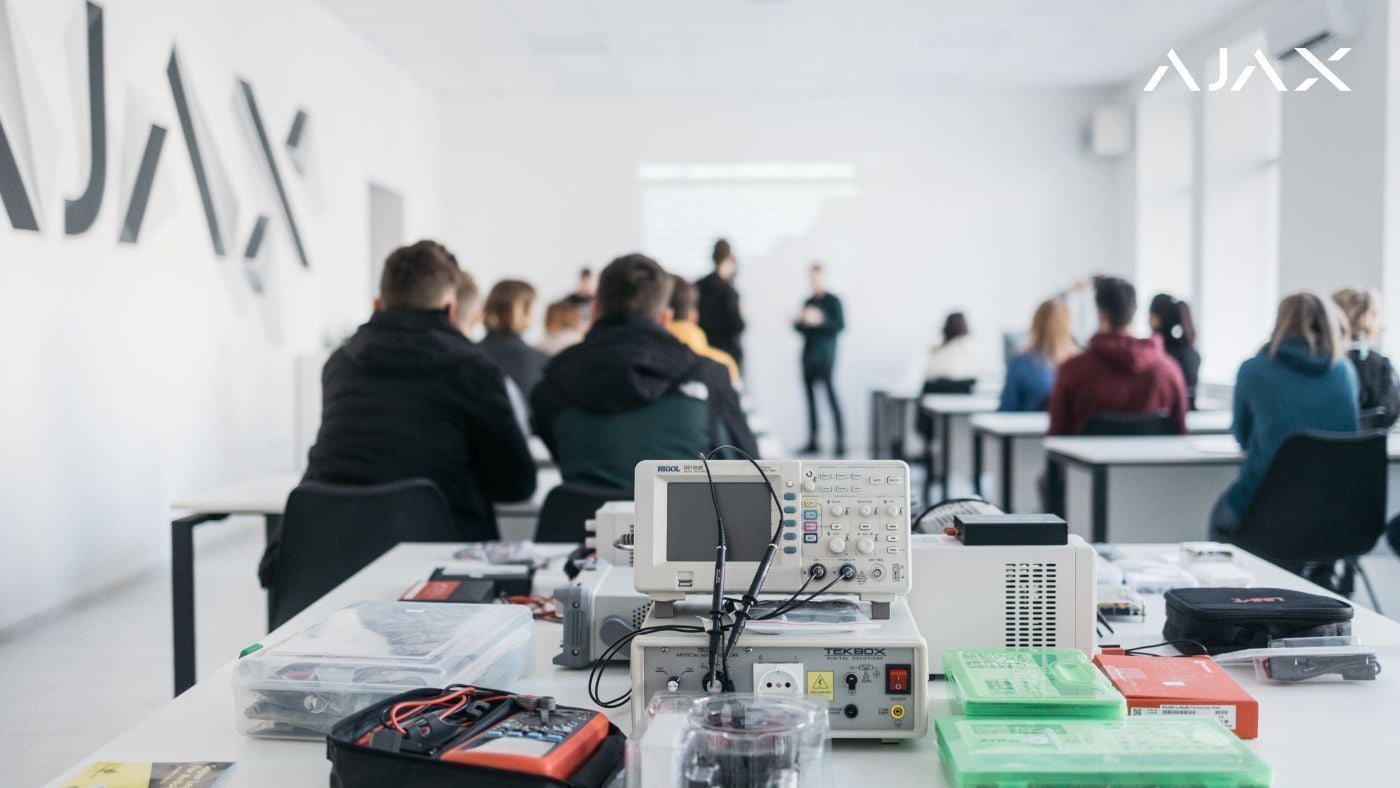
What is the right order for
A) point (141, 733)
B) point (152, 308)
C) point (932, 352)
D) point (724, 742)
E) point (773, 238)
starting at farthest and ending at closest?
point (773, 238) < point (932, 352) < point (152, 308) < point (141, 733) < point (724, 742)

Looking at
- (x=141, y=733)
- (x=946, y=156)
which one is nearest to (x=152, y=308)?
(x=141, y=733)

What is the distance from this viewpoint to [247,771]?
123 centimetres

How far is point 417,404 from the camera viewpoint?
2.64 metres

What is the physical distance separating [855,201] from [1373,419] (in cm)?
575

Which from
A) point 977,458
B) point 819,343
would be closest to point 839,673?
point 977,458

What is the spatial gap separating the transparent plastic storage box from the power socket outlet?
0.36m

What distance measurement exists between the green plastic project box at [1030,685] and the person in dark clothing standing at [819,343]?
24.5 feet

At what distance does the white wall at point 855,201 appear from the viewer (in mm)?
9164

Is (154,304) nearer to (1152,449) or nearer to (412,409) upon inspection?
(412,409)

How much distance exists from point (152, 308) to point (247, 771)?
3926mm

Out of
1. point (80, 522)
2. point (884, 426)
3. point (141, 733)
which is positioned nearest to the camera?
point (141, 733)

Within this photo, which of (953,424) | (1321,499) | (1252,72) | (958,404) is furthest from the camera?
(1252,72)

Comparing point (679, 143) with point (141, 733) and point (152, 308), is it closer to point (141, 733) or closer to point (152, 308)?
point (152, 308)

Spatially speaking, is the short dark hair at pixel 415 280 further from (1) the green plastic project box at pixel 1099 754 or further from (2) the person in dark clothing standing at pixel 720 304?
(2) the person in dark clothing standing at pixel 720 304
